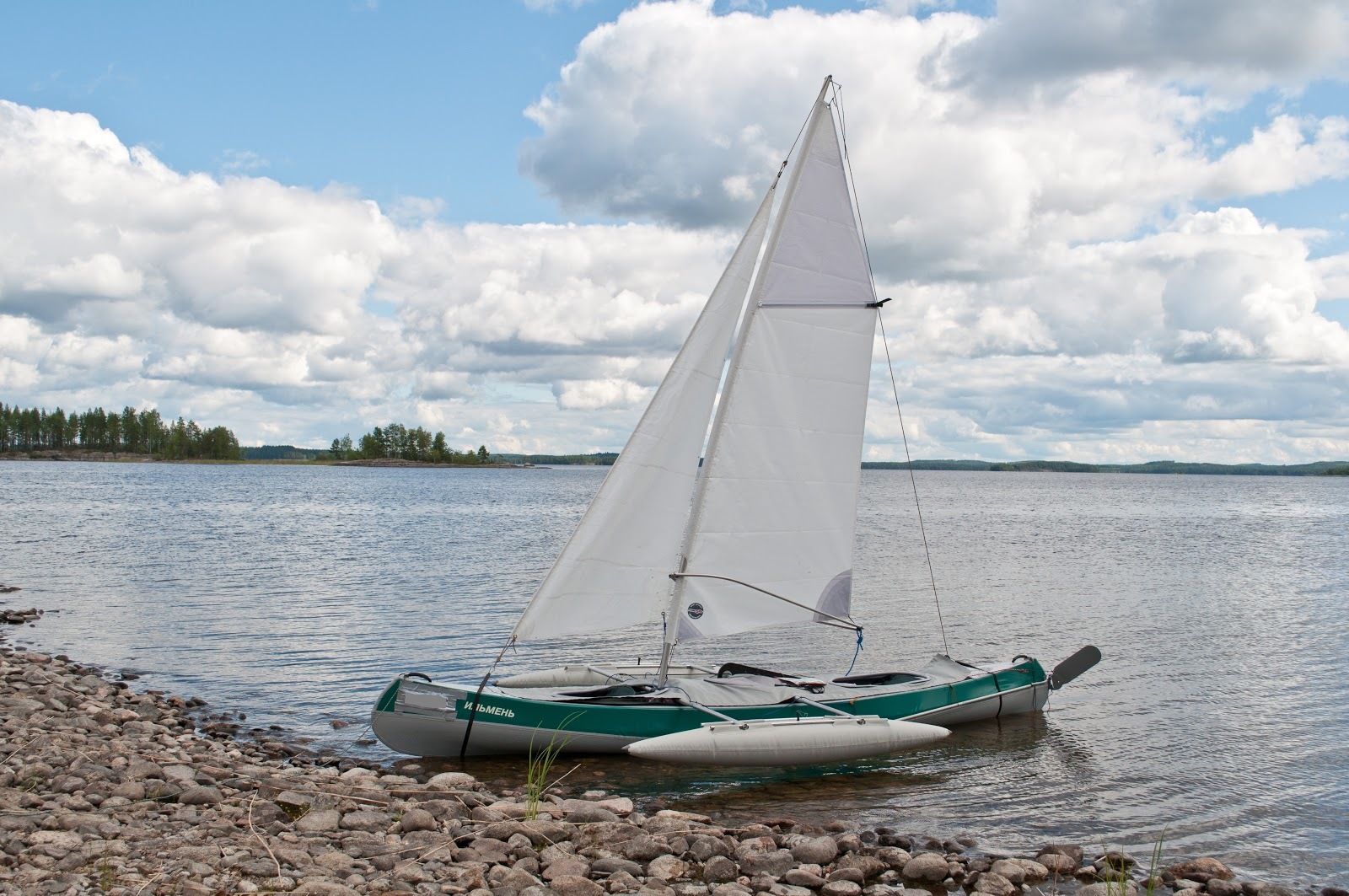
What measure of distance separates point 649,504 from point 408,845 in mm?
6449

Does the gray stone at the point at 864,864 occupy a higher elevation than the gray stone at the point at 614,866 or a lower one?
lower

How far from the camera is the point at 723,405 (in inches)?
601

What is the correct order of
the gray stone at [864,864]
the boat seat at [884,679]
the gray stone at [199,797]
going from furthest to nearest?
the boat seat at [884,679] < the gray stone at [199,797] < the gray stone at [864,864]

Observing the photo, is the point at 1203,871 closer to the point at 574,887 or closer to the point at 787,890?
the point at 787,890

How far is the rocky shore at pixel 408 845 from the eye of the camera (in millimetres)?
8812

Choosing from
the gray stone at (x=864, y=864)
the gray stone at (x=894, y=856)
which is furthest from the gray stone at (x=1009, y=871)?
the gray stone at (x=864, y=864)

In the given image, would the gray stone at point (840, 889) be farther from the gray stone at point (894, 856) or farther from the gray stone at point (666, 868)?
the gray stone at point (666, 868)

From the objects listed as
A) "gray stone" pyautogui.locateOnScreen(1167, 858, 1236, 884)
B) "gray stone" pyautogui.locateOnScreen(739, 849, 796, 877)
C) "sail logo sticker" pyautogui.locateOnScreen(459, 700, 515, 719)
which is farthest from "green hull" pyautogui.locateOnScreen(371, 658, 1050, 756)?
"gray stone" pyautogui.locateOnScreen(1167, 858, 1236, 884)

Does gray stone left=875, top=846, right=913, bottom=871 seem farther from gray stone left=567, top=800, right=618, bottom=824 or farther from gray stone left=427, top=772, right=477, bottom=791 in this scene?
gray stone left=427, top=772, right=477, bottom=791

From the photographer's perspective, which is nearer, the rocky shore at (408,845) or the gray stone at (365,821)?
the rocky shore at (408,845)

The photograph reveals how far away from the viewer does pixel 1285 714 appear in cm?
2025

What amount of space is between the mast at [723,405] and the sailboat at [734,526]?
26mm

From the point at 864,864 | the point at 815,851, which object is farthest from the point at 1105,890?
the point at 815,851

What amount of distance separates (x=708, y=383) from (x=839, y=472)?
275 centimetres
